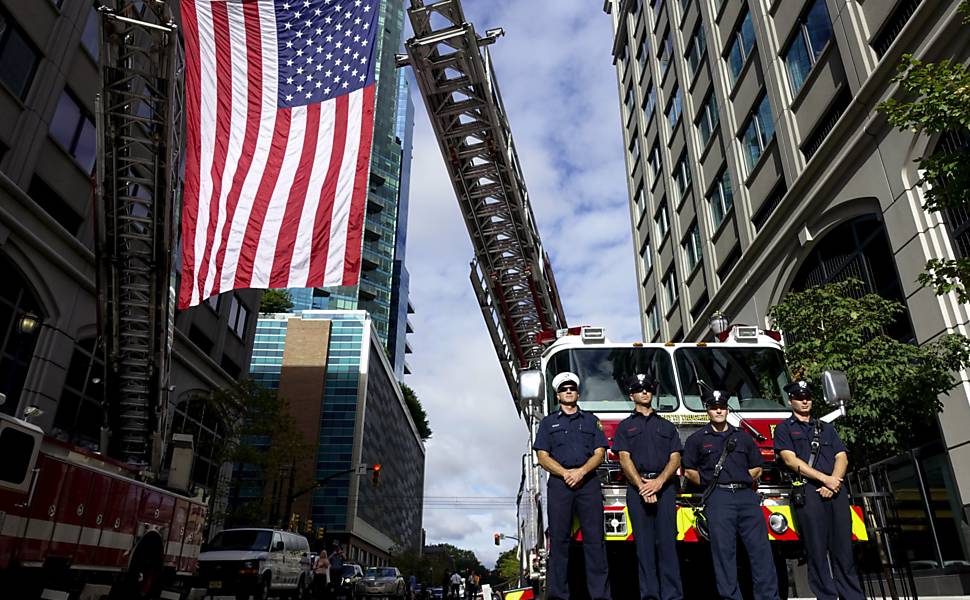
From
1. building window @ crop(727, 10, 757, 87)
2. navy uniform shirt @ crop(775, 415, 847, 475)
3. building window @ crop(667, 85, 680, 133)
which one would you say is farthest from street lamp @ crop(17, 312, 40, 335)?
building window @ crop(667, 85, 680, 133)

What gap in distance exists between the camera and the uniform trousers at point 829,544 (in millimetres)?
5918

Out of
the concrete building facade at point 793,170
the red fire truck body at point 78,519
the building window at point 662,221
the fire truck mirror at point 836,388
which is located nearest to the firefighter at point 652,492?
the fire truck mirror at point 836,388

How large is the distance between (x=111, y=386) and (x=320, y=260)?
8.90m

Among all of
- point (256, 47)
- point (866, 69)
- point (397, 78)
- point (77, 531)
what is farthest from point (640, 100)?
point (397, 78)

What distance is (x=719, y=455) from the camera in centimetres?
625

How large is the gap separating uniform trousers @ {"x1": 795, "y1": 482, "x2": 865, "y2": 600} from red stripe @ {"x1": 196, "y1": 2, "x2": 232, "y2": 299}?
8559 mm

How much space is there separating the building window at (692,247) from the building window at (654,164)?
19.8ft

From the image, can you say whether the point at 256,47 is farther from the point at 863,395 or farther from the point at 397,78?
the point at 397,78

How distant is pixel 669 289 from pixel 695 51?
439 inches

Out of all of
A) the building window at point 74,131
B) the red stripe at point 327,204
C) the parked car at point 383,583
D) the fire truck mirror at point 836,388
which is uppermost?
the building window at point 74,131

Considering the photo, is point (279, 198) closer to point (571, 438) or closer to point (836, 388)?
point (571, 438)

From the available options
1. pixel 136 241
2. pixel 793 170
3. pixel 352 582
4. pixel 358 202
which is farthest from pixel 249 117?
pixel 352 582

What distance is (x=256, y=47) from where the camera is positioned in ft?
37.0

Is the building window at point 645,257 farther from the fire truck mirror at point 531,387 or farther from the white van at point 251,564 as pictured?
the fire truck mirror at point 531,387
